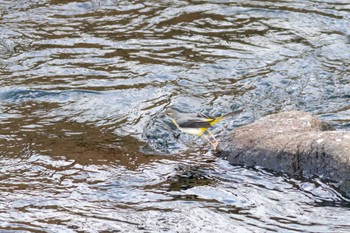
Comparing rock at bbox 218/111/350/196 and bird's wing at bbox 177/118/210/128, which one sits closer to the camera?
rock at bbox 218/111/350/196

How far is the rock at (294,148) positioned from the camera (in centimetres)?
738

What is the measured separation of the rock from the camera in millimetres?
7375

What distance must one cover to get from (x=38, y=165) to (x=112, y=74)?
2.95m

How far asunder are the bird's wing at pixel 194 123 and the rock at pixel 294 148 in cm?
30

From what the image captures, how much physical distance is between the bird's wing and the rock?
0.30 m

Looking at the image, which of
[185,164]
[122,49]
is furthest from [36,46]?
[185,164]

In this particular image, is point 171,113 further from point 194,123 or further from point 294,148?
point 294,148

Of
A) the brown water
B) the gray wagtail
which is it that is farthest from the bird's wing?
the brown water

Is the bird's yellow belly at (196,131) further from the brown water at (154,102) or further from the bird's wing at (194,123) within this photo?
the brown water at (154,102)

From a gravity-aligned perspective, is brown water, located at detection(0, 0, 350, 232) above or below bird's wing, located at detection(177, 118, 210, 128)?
below

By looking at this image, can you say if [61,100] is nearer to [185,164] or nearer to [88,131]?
[88,131]

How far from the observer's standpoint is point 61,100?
10125 mm

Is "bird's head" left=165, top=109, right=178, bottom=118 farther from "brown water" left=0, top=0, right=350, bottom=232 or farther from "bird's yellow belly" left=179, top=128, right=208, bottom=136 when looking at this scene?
"bird's yellow belly" left=179, top=128, right=208, bottom=136

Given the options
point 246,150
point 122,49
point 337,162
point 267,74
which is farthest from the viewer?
point 122,49
